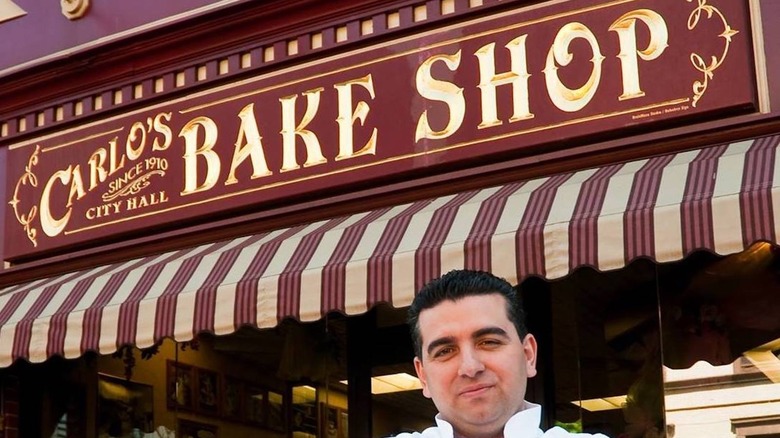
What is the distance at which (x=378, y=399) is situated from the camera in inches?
293

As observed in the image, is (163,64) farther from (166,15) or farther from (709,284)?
(709,284)

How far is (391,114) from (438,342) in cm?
446

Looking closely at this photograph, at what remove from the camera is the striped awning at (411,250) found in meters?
5.20

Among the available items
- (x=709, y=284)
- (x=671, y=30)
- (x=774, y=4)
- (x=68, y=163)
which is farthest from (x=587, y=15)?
(x=68, y=163)

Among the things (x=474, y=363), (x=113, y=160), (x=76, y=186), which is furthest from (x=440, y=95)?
(x=474, y=363)

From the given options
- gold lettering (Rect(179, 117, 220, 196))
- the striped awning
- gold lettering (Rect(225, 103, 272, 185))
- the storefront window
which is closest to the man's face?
the striped awning

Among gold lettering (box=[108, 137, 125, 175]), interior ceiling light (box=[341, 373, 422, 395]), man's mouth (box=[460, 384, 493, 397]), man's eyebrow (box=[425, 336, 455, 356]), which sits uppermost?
gold lettering (box=[108, 137, 125, 175])

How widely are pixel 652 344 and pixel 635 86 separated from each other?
1.34 m

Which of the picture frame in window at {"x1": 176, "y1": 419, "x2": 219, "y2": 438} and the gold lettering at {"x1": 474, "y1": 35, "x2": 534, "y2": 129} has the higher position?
the gold lettering at {"x1": 474, "y1": 35, "x2": 534, "y2": 129}

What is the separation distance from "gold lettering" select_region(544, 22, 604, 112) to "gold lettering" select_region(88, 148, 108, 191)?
2.96m

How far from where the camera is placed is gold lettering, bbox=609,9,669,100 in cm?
610

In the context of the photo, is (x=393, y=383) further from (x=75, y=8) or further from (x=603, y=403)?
(x=75, y=8)

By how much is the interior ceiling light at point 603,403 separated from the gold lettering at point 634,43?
1592 mm

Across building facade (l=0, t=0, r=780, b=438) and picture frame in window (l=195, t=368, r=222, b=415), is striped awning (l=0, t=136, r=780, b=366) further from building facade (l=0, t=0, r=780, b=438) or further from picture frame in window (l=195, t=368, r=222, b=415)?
picture frame in window (l=195, t=368, r=222, b=415)
